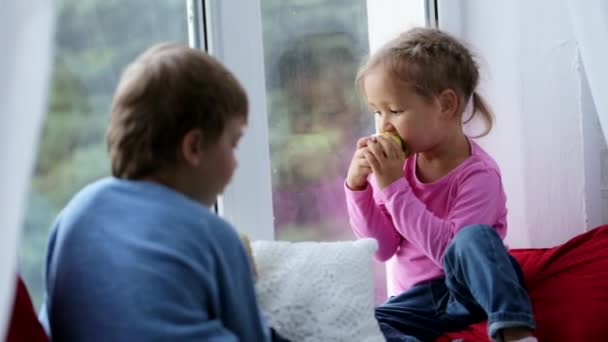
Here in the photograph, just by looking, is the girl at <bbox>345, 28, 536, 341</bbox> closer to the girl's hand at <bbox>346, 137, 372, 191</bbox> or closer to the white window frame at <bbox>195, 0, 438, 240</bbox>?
the girl's hand at <bbox>346, 137, 372, 191</bbox>

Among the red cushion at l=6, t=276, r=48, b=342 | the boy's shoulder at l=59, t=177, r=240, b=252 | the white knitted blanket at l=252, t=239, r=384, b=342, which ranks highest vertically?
the boy's shoulder at l=59, t=177, r=240, b=252

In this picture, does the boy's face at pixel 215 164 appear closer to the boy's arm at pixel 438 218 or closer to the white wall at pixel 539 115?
the boy's arm at pixel 438 218

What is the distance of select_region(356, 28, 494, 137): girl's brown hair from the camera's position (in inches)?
74.2

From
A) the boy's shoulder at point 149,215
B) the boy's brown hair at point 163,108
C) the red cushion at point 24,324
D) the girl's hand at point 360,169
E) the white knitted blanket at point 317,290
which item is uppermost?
the boy's brown hair at point 163,108

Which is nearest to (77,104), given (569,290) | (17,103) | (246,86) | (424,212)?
(246,86)

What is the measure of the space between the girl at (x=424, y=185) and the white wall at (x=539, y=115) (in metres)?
0.21

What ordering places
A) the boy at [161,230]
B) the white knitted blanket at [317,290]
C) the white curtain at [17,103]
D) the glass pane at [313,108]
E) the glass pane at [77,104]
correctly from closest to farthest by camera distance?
the white curtain at [17,103], the boy at [161,230], the white knitted blanket at [317,290], the glass pane at [77,104], the glass pane at [313,108]

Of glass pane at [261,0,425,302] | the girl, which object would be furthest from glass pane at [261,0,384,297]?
the girl

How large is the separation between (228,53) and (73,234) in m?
0.68

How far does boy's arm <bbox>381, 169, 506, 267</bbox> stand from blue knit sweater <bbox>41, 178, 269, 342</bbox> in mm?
609

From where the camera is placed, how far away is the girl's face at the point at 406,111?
1885 millimetres

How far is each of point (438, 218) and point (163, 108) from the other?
0.77m

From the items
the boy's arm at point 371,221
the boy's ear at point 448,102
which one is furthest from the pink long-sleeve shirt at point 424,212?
the boy's ear at point 448,102

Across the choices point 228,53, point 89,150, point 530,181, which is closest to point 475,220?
point 530,181
